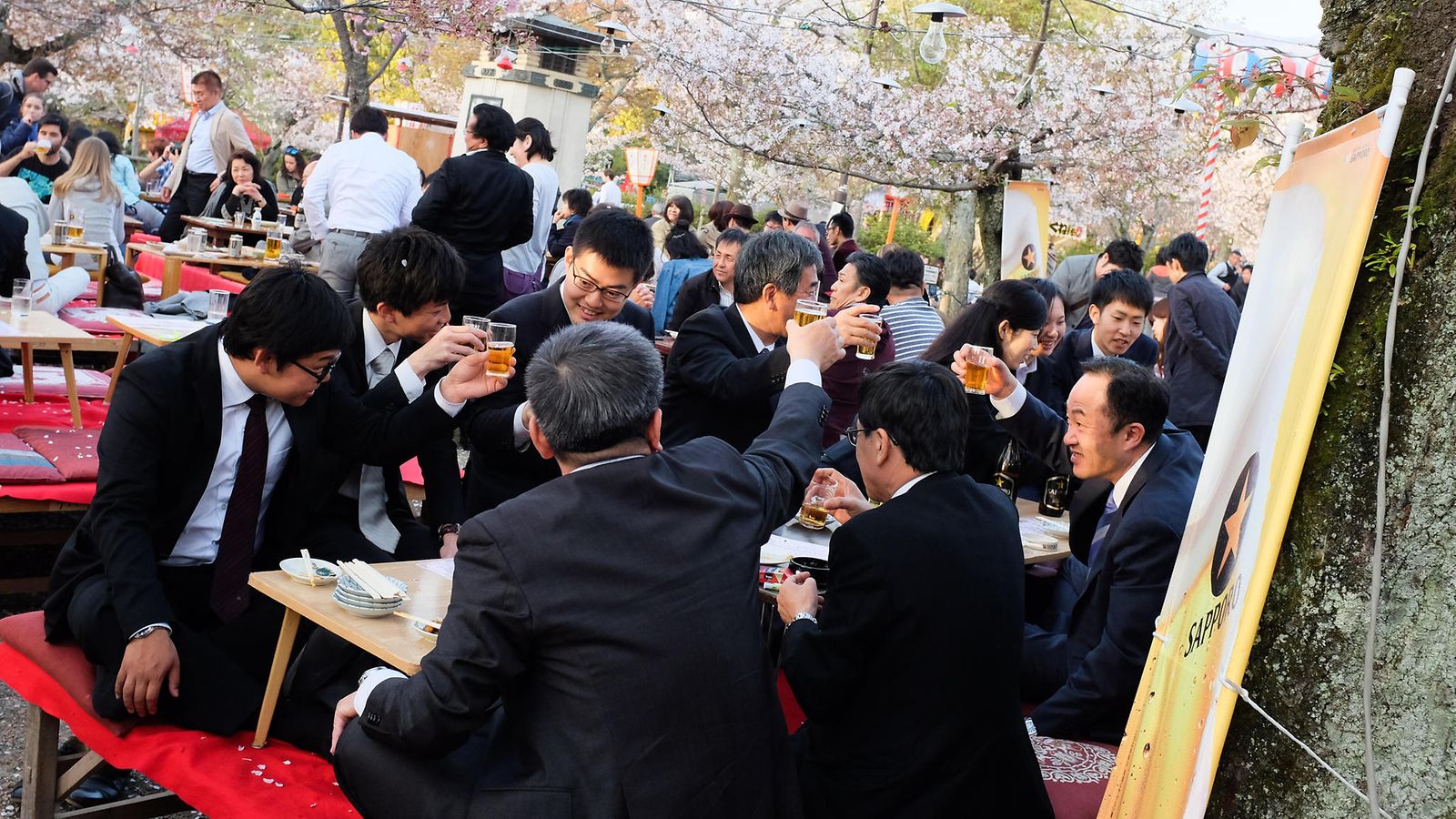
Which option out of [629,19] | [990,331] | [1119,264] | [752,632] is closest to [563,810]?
[752,632]

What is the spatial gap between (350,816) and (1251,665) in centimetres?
208

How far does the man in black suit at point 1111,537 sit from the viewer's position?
3.20m

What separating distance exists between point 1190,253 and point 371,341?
563 cm

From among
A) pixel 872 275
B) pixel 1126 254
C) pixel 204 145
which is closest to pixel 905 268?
pixel 872 275

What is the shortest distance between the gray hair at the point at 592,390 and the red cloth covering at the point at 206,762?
4.11 ft

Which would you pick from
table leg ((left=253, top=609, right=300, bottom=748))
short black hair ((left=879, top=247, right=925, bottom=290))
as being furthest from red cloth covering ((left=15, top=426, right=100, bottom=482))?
short black hair ((left=879, top=247, right=925, bottom=290))

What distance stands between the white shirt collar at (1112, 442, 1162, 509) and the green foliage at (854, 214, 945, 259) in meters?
23.2

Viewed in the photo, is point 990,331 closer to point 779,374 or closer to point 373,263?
point 779,374

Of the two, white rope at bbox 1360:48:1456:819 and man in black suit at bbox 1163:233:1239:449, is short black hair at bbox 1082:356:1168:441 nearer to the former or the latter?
white rope at bbox 1360:48:1456:819

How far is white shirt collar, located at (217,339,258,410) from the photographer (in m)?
3.27

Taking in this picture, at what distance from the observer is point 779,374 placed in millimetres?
3812

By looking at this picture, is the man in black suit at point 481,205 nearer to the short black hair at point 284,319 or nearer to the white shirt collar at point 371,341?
the white shirt collar at point 371,341

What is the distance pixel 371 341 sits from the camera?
410 cm

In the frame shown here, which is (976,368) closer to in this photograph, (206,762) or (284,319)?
(284,319)
